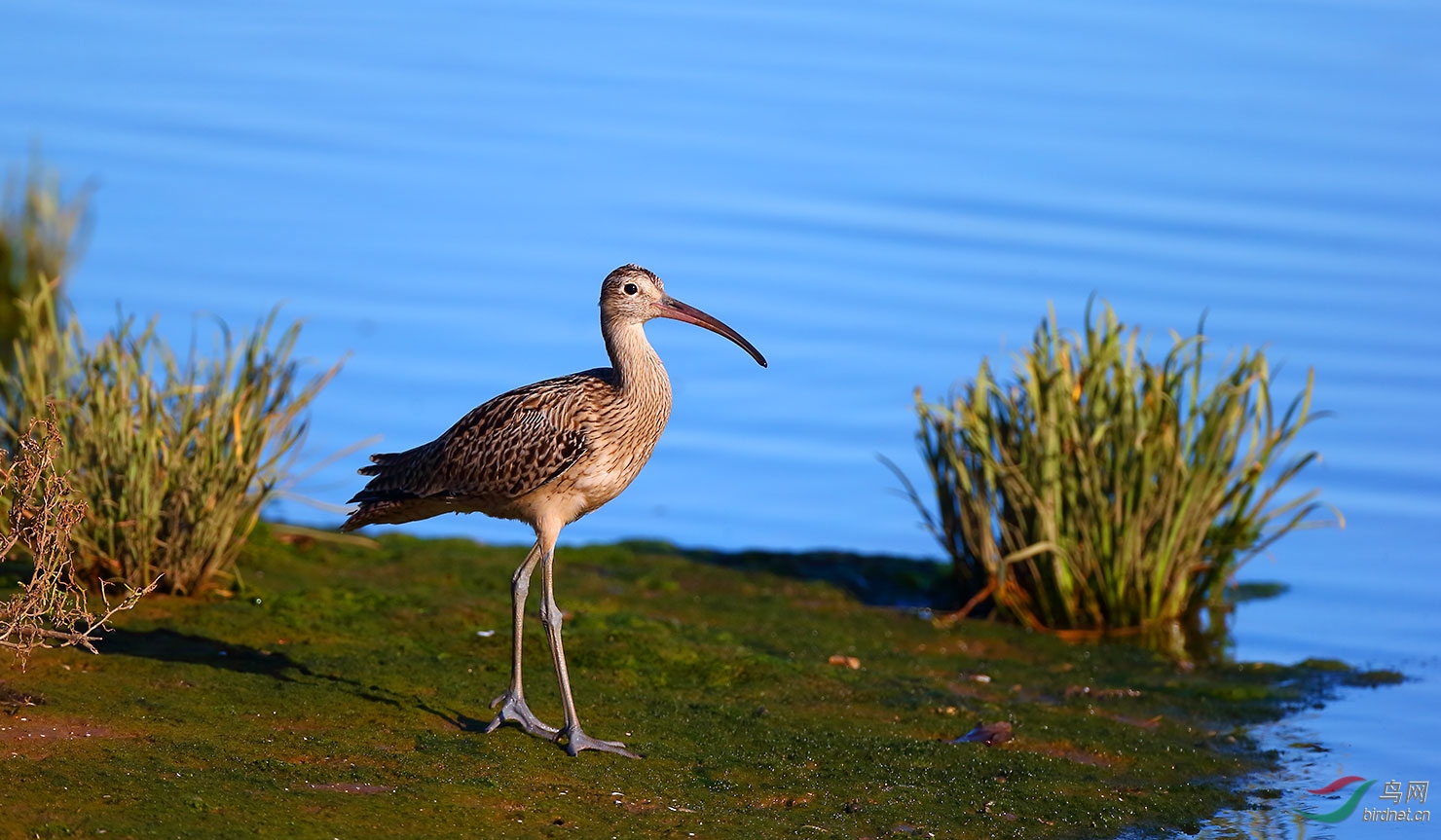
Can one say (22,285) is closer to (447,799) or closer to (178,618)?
(178,618)

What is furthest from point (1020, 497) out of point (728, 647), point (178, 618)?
point (178, 618)

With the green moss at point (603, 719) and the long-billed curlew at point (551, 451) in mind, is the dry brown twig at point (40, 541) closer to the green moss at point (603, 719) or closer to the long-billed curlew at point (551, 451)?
the green moss at point (603, 719)

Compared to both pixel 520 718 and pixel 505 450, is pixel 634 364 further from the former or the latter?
pixel 520 718

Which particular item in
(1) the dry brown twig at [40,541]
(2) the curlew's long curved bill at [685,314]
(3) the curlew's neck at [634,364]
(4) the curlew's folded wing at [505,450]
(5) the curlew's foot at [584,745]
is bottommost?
(5) the curlew's foot at [584,745]

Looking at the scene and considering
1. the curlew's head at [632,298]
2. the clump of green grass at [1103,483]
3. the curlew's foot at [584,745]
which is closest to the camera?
the curlew's foot at [584,745]

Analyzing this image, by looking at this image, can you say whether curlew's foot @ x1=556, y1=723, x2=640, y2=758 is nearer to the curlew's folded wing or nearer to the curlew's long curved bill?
the curlew's folded wing

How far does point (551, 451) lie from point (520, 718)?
1.10 metres

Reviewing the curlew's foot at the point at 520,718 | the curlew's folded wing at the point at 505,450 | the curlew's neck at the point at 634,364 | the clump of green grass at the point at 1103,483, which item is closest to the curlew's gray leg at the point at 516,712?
the curlew's foot at the point at 520,718

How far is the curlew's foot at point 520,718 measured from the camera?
6812 mm

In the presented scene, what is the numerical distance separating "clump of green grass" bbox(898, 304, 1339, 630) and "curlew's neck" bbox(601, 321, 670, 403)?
2.71m

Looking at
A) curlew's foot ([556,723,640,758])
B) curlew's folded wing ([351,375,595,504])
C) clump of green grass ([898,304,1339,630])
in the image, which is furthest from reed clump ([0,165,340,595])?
clump of green grass ([898,304,1339,630])

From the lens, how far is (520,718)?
684cm

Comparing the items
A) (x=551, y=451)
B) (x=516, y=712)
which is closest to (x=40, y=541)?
(x=516, y=712)

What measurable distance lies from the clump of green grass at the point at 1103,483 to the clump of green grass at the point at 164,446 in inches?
146
